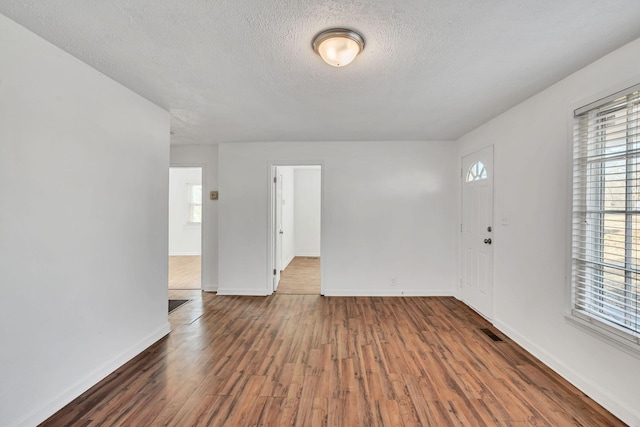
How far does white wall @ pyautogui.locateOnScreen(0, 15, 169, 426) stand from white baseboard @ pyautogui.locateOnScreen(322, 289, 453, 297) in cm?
236

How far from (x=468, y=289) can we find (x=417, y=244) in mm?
875

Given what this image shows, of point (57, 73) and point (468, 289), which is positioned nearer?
point (57, 73)

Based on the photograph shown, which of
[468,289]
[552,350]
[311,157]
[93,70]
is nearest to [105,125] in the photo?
[93,70]

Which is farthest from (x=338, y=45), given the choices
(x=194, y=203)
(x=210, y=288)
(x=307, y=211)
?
(x=194, y=203)

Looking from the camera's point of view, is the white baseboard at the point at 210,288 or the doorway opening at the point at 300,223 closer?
the white baseboard at the point at 210,288

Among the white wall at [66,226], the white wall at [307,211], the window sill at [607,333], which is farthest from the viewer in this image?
the white wall at [307,211]

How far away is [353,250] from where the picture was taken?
13.3 feet

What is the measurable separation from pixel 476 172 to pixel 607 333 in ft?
7.09

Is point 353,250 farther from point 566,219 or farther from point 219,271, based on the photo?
point 566,219

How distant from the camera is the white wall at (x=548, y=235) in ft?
5.63

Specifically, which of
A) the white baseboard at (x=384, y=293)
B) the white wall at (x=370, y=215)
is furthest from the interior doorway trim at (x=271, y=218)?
the white baseboard at (x=384, y=293)

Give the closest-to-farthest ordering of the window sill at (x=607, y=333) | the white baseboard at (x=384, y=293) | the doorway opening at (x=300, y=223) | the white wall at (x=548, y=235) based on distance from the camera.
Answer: the window sill at (x=607, y=333) < the white wall at (x=548, y=235) < the white baseboard at (x=384, y=293) < the doorway opening at (x=300, y=223)

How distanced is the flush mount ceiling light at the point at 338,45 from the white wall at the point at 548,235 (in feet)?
5.50

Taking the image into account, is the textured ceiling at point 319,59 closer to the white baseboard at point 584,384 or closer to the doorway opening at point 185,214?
the white baseboard at point 584,384
